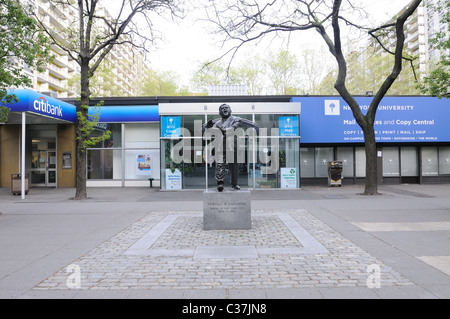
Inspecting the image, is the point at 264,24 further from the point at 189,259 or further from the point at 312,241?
the point at 189,259

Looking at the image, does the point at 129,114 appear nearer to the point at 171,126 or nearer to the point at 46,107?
the point at 171,126

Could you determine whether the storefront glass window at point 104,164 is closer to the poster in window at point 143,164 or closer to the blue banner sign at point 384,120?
the poster in window at point 143,164

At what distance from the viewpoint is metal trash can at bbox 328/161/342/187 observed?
19.8 m

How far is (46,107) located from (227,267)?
Answer: 14.6 m

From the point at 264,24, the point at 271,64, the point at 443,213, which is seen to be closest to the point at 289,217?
the point at 443,213

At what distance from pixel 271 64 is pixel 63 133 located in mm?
26072

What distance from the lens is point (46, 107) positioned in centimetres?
1636

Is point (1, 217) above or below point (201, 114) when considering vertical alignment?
below

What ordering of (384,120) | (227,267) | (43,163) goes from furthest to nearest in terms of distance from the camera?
(43,163)
(384,120)
(227,267)

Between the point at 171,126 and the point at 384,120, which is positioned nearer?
the point at 171,126

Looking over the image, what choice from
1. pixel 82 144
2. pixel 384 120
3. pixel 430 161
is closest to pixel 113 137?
pixel 82 144

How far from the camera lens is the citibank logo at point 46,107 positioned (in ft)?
50.3

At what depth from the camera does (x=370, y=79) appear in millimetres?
43219
